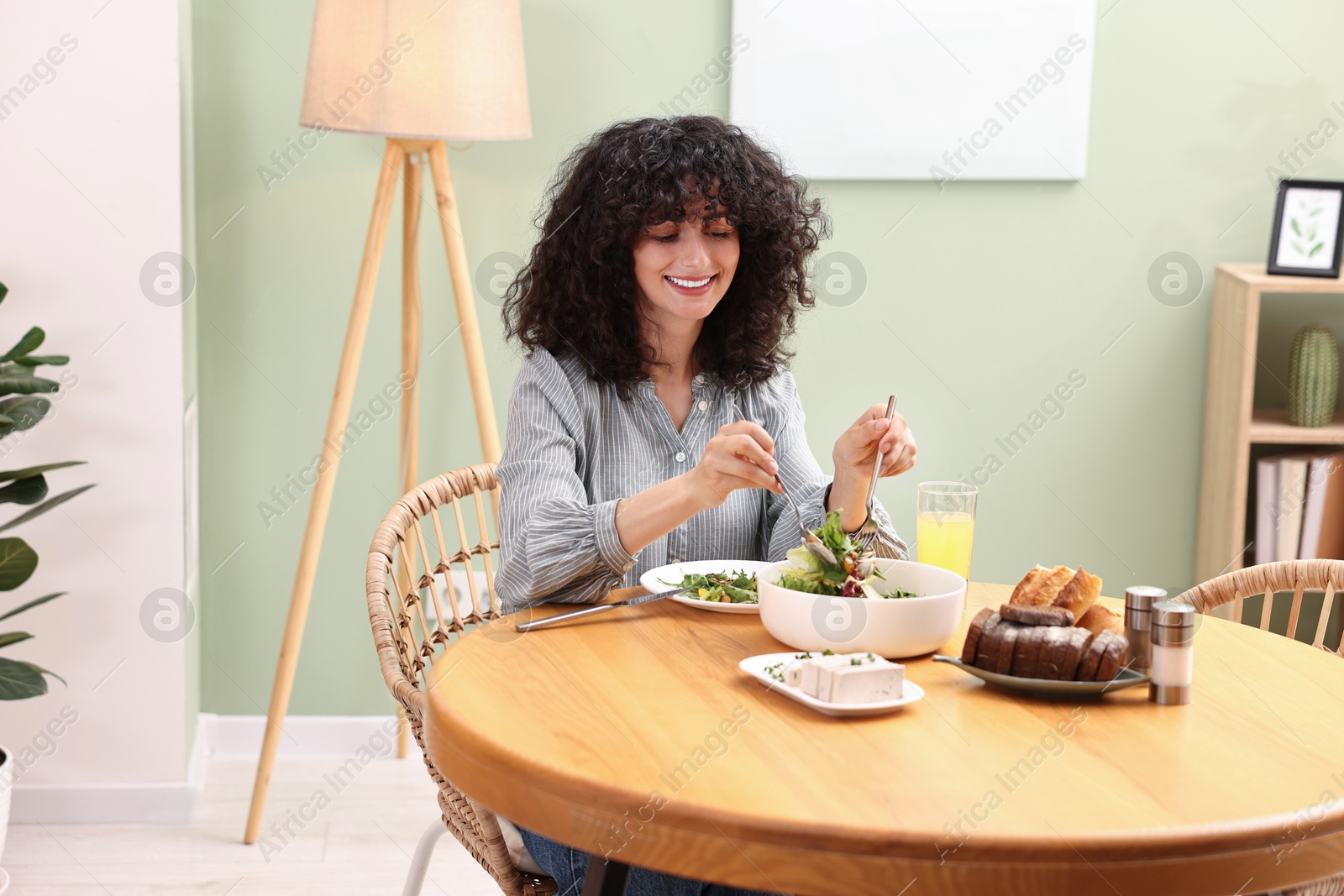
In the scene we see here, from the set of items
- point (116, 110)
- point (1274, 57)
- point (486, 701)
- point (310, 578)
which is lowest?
point (310, 578)

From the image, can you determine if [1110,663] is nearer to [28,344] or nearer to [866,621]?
[866,621]

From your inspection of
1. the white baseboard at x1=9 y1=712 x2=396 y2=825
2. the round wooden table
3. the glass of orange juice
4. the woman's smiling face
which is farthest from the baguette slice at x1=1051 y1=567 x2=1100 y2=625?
the white baseboard at x1=9 y1=712 x2=396 y2=825

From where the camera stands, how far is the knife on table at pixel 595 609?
4.57 feet

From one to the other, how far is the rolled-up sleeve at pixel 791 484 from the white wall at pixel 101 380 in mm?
1222

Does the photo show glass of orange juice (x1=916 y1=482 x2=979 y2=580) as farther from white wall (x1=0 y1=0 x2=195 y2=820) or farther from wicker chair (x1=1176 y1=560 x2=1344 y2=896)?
white wall (x1=0 y1=0 x2=195 y2=820)

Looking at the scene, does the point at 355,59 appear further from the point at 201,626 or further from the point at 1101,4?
the point at 1101,4

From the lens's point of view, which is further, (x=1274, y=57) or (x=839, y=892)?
(x=1274, y=57)

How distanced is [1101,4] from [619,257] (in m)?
1.53

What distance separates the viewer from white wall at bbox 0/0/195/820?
7.63ft

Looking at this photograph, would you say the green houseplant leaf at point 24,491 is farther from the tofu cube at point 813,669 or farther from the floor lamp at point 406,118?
the tofu cube at point 813,669

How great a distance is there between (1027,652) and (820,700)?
0.69 ft

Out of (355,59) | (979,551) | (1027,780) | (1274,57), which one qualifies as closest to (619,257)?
(355,59)

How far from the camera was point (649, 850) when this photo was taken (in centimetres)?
93

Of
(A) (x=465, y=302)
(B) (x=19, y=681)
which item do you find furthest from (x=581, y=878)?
(A) (x=465, y=302)
